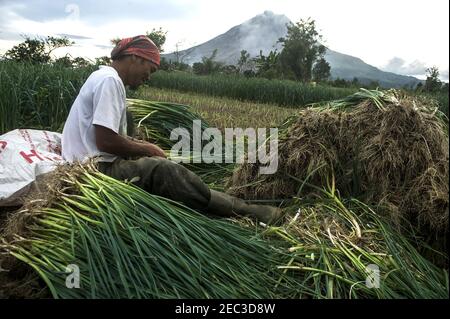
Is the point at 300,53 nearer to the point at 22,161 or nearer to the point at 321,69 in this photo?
the point at 321,69

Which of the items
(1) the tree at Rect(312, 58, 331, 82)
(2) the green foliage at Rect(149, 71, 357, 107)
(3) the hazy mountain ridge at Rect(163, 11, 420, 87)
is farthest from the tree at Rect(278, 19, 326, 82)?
(3) the hazy mountain ridge at Rect(163, 11, 420, 87)

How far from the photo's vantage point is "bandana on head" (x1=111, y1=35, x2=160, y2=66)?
104 inches

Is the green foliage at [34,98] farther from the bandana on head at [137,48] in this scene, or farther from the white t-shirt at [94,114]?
the bandana on head at [137,48]

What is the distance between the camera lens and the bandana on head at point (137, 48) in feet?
8.63

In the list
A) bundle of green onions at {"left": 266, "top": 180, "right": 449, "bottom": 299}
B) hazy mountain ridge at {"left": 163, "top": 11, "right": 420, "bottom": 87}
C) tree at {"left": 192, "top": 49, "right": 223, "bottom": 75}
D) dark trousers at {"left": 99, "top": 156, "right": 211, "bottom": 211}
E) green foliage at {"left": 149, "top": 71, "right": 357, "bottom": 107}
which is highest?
hazy mountain ridge at {"left": 163, "top": 11, "right": 420, "bottom": 87}

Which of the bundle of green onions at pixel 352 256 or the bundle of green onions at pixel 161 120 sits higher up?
the bundle of green onions at pixel 161 120

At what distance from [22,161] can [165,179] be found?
0.80m

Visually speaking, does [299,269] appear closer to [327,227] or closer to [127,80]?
[327,227]

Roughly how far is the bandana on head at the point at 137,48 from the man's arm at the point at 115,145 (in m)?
0.47

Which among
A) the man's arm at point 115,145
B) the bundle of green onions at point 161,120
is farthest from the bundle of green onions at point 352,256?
the bundle of green onions at point 161,120

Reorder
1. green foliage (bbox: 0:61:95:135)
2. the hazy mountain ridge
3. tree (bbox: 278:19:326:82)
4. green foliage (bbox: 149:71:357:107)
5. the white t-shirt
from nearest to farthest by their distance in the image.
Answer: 1. the white t-shirt
2. green foliage (bbox: 0:61:95:135)
3. green foliage (bbox: 149:71:357:107)
4. tree (bbox: 278:19:326:82)
5. the hazy mountain ridge

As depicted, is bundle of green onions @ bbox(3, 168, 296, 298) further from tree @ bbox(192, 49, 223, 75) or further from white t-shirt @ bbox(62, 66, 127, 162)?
tree @ bbox(192, 49, 223, 75)

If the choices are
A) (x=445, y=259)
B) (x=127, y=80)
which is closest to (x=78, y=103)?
(x=127, y=80)
